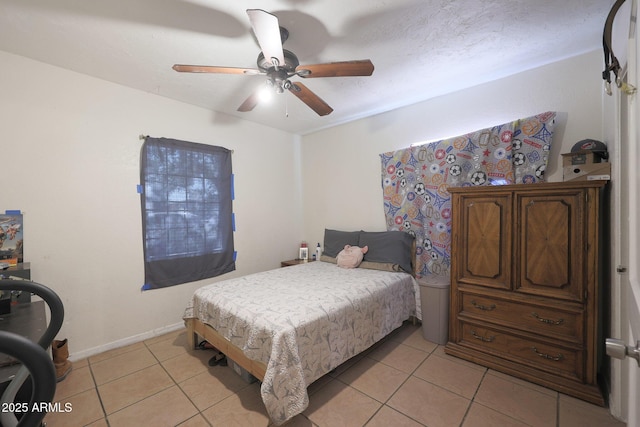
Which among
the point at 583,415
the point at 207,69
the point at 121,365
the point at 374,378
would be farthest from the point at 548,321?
the point at 121,365

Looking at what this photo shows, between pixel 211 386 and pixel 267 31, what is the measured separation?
7.94 ft

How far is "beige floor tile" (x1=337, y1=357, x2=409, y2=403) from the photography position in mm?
1873

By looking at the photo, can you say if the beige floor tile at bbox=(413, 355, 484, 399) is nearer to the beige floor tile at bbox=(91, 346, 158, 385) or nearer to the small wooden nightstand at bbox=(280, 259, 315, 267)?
the small wooden nightstand at bbox=(280, 259, 315, 267)

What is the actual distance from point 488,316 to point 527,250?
62 centimetres

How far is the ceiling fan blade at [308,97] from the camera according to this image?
194cm

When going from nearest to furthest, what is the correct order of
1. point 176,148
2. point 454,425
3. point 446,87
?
point 454,425, point 446,87, point 176,148

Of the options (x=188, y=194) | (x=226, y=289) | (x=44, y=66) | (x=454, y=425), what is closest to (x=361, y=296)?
(x=454, y=425)

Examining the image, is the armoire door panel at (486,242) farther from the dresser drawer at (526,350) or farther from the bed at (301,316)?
the bed at (301,316)

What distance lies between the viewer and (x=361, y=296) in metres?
2.19

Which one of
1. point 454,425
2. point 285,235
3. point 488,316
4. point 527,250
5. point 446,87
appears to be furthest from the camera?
point 285,235

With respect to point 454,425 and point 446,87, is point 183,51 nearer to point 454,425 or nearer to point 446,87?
Answer: point 446,87

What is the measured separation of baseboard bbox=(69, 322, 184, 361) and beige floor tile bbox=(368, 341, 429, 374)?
2.17 meters

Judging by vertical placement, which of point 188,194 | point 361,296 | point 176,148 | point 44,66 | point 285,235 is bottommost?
point 361,296

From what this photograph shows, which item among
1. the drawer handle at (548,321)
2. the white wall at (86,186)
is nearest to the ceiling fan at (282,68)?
the white wall at (86,186)
